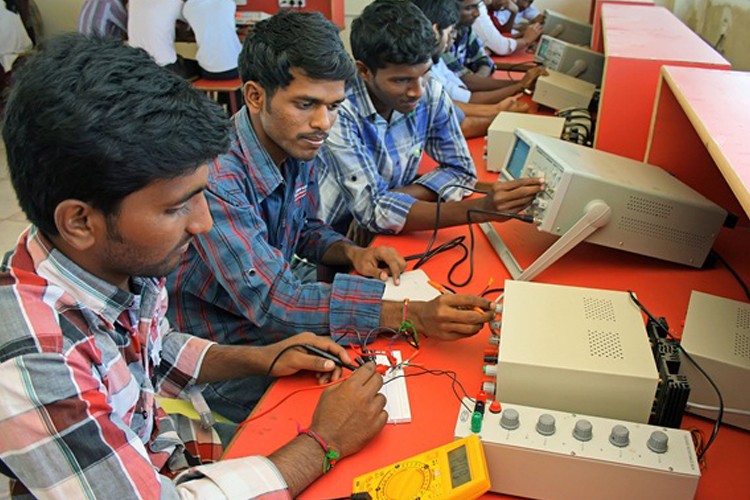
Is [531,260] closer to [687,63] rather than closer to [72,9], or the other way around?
[687,63]

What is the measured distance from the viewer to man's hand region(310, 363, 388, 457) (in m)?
0.97

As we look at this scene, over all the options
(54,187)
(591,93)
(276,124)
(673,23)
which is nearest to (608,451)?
(54,187)

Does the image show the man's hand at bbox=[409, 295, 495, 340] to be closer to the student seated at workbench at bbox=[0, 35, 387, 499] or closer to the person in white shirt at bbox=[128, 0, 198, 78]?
the student seated at workbench at bbox=[0, 35, 387, 499]

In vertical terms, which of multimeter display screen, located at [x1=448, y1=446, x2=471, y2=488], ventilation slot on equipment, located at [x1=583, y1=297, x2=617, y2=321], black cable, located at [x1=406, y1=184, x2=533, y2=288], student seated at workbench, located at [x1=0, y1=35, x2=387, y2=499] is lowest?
black cable, located at [x1=406, y1=184, x2=533, y2=288]

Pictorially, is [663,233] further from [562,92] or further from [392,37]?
[562,92]

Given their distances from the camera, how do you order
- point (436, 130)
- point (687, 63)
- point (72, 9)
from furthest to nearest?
point (72, 9) → point (436, 130) → point (687, 63)

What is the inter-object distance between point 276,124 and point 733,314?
99cm

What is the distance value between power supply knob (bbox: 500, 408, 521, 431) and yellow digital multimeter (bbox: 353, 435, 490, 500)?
0.16ft

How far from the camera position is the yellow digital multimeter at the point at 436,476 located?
845 mm

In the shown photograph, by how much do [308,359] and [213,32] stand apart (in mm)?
3271

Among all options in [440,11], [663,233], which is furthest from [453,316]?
[440,11]

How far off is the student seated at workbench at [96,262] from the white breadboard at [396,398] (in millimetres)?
152

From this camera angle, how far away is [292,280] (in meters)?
1.30

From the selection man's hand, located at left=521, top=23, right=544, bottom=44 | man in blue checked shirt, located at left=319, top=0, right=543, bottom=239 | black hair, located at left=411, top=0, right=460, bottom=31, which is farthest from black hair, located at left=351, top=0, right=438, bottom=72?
man's hand, located at left=521, top=23, right=544, bottom=44
